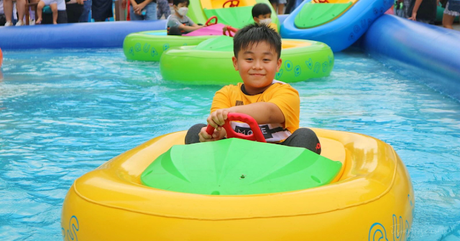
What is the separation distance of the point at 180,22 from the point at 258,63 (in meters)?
5.60

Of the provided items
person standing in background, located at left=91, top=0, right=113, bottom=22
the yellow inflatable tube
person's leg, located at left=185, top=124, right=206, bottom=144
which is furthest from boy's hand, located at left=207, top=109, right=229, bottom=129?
person standing in background, located at left=91, top=0, right=113, bottom=22

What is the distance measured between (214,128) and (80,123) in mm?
2242

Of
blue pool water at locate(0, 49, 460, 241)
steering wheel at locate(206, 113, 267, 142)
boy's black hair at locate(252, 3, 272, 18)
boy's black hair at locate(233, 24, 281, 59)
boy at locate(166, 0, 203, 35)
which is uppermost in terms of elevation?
boy's black hair at locate(233, 24, 281, 59)

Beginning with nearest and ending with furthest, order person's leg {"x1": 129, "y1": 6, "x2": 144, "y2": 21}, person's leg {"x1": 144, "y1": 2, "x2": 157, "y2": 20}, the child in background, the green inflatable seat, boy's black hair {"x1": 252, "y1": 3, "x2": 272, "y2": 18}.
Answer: the green inflatable seat
boy's black hair {"x1": 252, "y1": 3, "x2": 272, "y2": 18}
the child in background
person's leg {"x1": 144, "y1": 2, "x2": 157, "y2": 20}
person's leg {"x1": 129, "y1": 6, "x2": 144, "y2": 21}

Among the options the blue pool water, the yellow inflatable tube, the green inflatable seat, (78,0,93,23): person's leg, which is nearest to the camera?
the yellow inflatable tube

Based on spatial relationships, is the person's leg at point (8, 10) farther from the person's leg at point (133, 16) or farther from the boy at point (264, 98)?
the boy at point (264, 98)

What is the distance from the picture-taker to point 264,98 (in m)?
2.47

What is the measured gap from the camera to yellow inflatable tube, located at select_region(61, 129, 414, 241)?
5.25ft

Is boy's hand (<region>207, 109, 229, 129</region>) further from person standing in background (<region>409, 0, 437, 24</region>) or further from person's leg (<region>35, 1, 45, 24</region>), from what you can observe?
person's leg (<region>35, 1, 45, 24</region>)

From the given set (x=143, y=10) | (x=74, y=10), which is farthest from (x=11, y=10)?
(x=143, y=10)

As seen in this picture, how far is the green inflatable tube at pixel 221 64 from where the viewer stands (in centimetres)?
561

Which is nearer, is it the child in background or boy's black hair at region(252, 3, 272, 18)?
boy's black hair at region(252, 3, 272, 18)

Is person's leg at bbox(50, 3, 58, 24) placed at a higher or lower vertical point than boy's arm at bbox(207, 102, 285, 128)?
lower

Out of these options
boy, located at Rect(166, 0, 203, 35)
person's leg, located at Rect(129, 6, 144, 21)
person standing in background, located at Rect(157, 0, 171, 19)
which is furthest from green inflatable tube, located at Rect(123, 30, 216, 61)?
person standing in background, located at Rect(157, 0, 171, 19)
